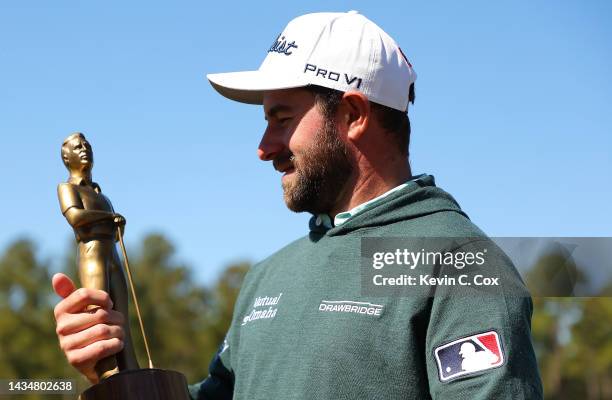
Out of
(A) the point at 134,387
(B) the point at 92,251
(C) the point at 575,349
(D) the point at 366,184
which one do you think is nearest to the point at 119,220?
(B) the point at 92,251

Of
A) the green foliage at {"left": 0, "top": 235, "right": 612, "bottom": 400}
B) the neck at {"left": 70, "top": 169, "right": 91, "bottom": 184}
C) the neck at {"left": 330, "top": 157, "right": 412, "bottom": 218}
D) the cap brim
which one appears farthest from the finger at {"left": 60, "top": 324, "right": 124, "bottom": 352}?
the green foliage at {"left": 0, "top": 235, "right": 612, "bottom": 400}

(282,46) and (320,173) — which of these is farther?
(282,46)

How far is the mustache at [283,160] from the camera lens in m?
4.46

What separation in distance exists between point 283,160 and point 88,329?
1214 millimetres

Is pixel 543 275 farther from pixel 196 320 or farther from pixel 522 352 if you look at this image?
pixel 196 320

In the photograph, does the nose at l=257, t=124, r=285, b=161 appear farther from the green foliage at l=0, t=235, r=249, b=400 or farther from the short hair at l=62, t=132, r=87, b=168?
the green foliage at l=0, t=235, r=249, b=400

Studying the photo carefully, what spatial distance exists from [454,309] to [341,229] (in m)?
0.82

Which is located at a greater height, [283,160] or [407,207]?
[283,160]

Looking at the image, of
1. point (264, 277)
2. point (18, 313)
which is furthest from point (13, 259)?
point (264, 277)

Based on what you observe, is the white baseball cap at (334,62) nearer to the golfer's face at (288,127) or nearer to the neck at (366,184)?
the golfer's face at (288,127)

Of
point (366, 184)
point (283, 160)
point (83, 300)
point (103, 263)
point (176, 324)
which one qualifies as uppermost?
point (283, 160)

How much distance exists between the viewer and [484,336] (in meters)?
3.57

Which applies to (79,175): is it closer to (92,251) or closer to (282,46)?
(92,251)

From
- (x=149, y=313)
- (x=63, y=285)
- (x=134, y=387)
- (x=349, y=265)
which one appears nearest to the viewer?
(x=134, y=387)
